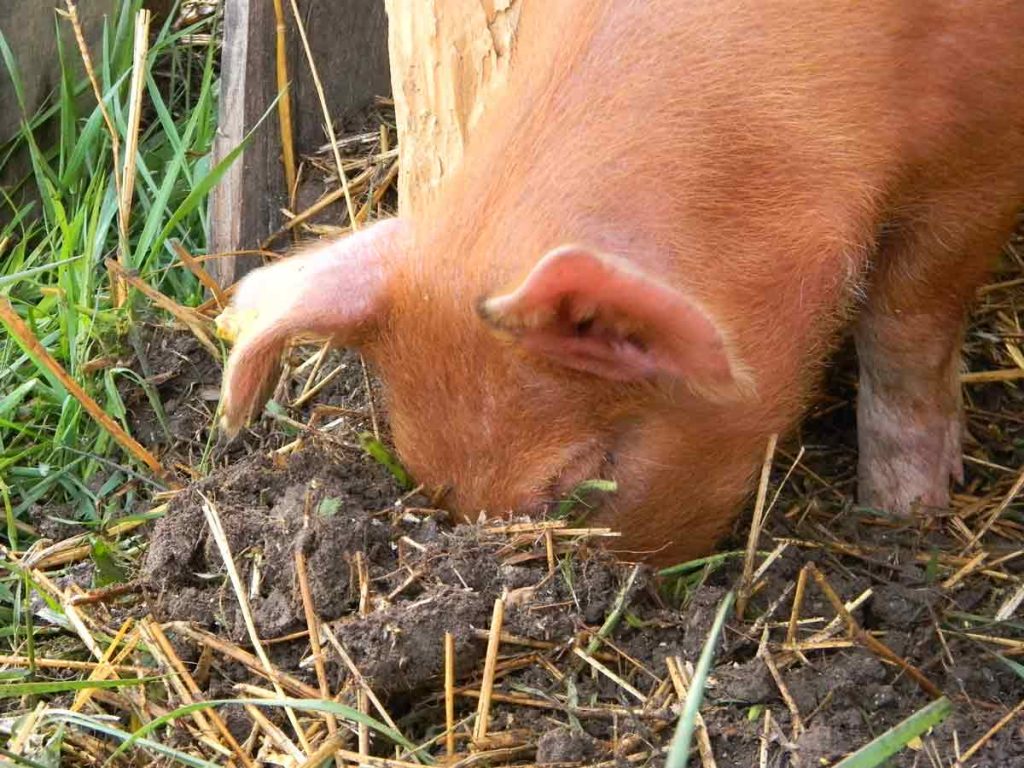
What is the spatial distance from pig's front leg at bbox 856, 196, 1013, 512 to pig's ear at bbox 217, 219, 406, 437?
4.73 ft

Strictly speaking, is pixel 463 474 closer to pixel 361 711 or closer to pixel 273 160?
pixel 361 711

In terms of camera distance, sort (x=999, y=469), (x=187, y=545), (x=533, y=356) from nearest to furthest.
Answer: (x=533, y=356) → (x=187, y=545) → (x=999, y=469)

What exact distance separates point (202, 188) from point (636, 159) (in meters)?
1.69

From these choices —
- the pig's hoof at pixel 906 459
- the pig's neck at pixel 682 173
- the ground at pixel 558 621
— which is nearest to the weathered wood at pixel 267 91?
the ground at pixel 558 621

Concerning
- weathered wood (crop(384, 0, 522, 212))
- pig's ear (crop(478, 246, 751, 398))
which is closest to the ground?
pig's ear (crop(478, 246, 751, 398))

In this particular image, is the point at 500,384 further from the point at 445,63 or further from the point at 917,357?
the point at 917,357

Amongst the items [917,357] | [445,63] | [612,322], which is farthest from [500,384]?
[917,357]

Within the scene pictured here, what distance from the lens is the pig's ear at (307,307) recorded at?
10.7ft

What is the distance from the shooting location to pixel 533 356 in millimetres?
3131

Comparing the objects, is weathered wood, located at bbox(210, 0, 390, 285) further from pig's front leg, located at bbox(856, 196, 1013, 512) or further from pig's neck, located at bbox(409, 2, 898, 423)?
pig's front leg, located at bbox(856, 196, 1013, 512)

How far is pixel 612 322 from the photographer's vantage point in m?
2.95

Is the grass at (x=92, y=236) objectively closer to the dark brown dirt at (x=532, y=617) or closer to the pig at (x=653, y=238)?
the dark brown dirt at (x=532, y=617)

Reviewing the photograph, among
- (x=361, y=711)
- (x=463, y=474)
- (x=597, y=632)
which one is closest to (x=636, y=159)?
(x=463, y=474)

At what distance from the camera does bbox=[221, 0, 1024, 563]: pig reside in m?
3.17
